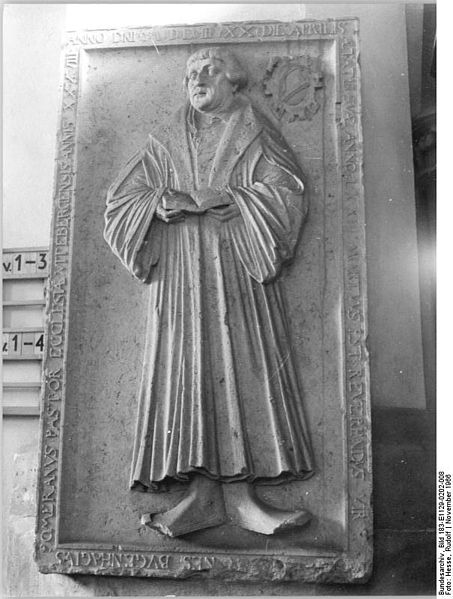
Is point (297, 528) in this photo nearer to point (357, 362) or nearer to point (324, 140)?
point (357, 362)

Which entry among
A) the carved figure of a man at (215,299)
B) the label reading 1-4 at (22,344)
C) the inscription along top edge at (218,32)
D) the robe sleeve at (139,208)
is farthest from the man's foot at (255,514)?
the inscription along top edge at (218,32)

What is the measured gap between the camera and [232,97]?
413 centimetres

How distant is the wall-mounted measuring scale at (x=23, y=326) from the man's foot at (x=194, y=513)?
992 mm

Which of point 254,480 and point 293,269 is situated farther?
point 293,269

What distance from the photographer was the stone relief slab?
12.0 ft

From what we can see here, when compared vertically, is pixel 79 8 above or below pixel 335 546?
above

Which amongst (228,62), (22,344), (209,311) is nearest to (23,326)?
(22,344)

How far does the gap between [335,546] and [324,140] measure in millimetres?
1998

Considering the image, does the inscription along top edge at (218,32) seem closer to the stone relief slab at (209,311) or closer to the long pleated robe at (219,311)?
the stone relief slab at (209,311)

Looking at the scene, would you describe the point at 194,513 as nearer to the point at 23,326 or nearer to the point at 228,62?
the point at 23,326

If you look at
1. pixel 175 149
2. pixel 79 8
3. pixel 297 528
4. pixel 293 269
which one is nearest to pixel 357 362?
pixel 293 269

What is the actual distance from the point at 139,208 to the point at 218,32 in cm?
110

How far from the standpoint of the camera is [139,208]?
3.98 metres

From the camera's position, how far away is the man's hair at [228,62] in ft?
13.5
